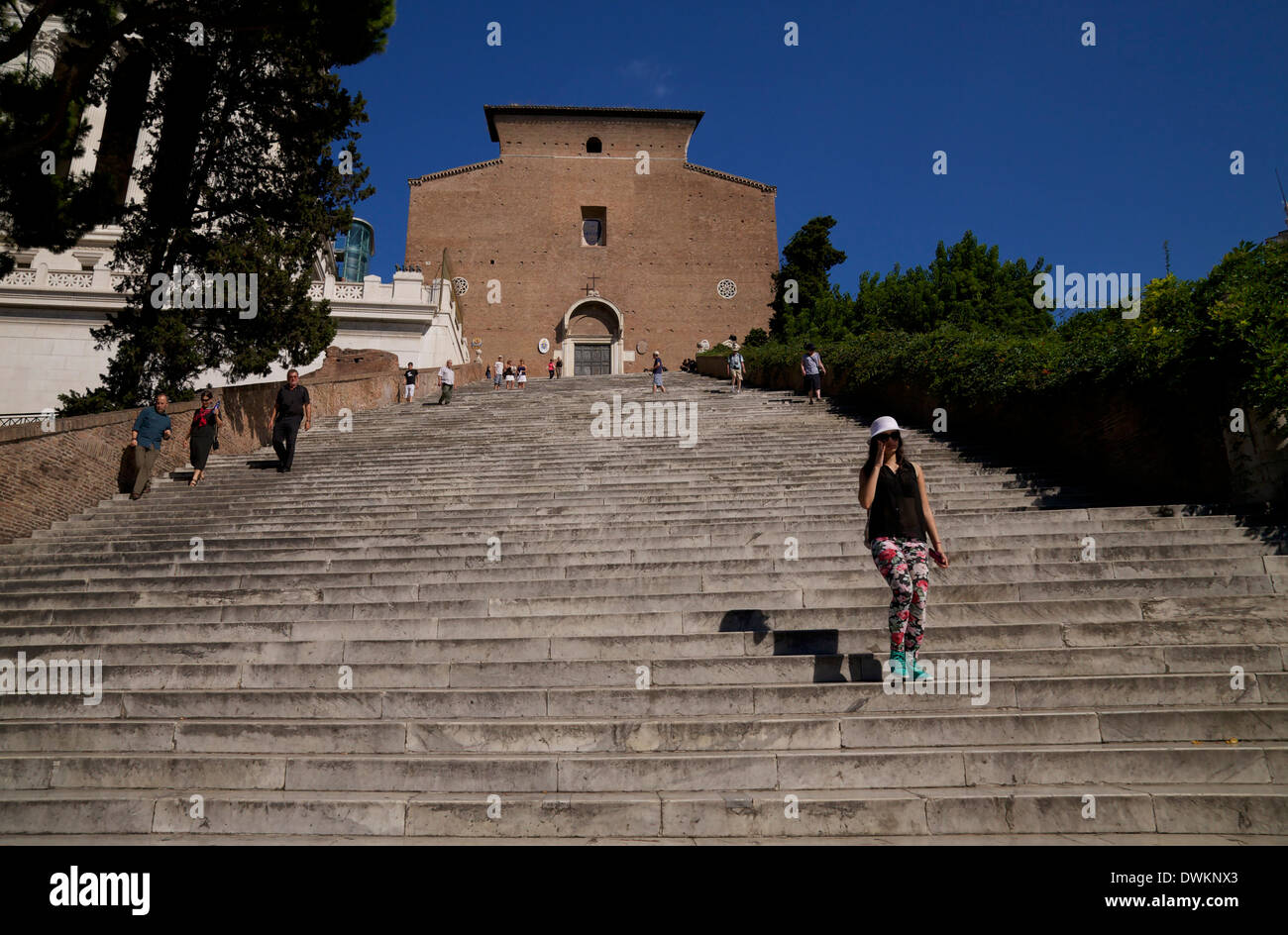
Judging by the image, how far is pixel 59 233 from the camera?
10391 millimetres

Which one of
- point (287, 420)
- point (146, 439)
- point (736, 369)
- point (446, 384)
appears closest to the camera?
point (146, 439)

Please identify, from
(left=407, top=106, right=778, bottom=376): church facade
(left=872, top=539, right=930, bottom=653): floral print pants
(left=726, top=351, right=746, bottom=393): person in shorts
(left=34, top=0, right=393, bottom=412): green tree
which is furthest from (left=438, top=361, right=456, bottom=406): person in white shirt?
(left=407, top=106, right=778, bottom=376): church facade

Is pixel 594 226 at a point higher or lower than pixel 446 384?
higher

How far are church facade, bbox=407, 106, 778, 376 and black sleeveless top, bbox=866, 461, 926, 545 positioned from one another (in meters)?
31.5

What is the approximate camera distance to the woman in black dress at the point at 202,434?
1046 cm

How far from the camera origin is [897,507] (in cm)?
460

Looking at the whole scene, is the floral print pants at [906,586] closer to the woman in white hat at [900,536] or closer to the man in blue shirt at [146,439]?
the woman in white hat at [900,536]

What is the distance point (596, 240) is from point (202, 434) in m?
30.0

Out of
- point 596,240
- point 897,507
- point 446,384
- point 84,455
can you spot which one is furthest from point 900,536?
point 596,240

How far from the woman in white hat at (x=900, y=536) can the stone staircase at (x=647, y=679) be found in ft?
1.03

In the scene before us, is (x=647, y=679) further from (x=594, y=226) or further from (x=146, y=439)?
(x=594, y=226)
